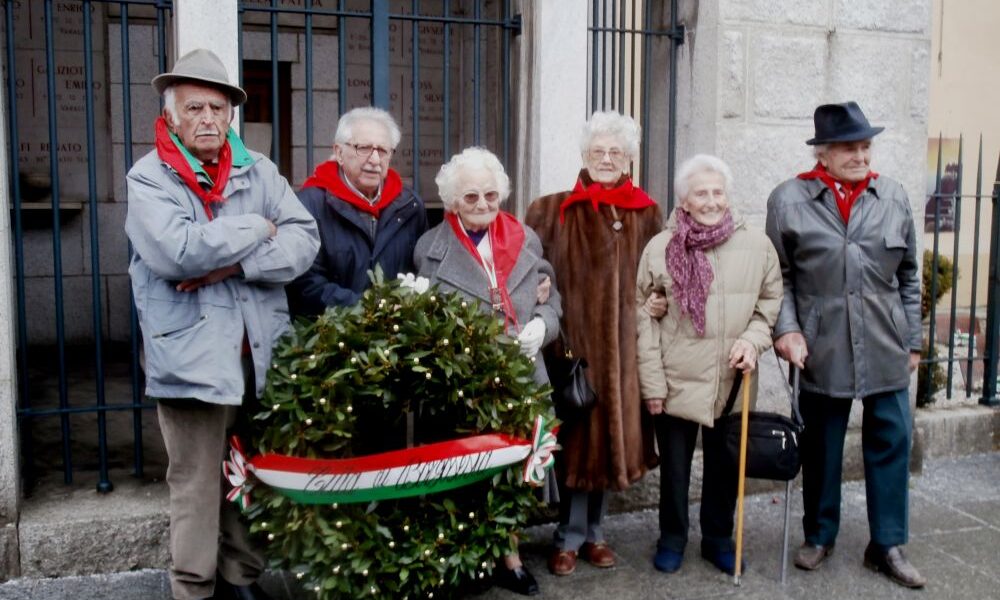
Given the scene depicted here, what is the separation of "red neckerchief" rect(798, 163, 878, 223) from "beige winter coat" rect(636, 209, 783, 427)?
12.3 inches

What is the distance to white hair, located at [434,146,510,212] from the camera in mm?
3740

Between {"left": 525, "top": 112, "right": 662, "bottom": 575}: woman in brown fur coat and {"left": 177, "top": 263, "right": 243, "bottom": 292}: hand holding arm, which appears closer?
{"left": 177, "top": 263, "right": 243, "bottom": 292}: hand holding arm

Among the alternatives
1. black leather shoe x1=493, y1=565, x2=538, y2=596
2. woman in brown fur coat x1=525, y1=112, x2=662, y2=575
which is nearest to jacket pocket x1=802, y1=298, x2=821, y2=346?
woman in brown fur coat x1=525, y1=112, x2=662, y2=575

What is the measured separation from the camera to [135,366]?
4.33 metres

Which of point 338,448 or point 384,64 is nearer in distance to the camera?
point 338,448

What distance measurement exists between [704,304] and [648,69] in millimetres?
1719

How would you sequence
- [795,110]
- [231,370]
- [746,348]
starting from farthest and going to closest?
[795,110], [746,348], [231,370]

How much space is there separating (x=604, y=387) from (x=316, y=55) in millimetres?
5447

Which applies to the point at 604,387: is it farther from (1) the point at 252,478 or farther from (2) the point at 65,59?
(2) the point at 65,59

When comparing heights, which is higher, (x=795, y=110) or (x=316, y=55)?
(x=316, y=55)

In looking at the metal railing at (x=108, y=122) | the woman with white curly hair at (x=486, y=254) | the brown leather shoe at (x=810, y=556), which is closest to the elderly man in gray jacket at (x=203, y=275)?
the woman with white curly hair at (x=486, y=254)

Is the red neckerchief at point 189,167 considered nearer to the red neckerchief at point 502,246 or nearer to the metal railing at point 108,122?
the red neckerchief at point 502,246

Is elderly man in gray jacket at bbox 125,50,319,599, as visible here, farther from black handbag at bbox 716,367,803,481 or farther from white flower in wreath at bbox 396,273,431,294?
black handbag at bbox 716,367,803,481

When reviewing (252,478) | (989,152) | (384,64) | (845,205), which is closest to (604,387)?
(845,205)
